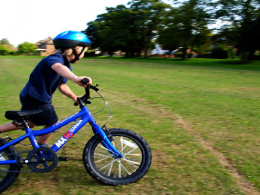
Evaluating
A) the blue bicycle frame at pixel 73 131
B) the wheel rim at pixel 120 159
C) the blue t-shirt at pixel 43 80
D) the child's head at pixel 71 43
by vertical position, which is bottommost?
the wheel rim at pixel 120 159

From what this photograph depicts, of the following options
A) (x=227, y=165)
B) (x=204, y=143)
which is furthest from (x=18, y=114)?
(x=204, y=143)

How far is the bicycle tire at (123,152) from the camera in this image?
9.47 feet

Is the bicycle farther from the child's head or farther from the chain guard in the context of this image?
the child's head

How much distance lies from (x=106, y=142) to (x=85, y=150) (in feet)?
0.83

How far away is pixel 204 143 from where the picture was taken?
4.23 metres

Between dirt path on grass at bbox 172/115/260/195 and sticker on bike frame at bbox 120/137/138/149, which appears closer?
dirt path on grass at bbox 172/115/260/195

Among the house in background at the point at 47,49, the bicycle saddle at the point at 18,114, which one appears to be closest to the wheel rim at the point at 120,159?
the bicycle saddle at the point at 18,114

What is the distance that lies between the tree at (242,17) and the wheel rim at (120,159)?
3227 cm

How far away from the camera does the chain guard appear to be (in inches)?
113

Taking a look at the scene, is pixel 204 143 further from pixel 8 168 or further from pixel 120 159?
pixel 8 168

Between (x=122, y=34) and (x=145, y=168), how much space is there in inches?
2073

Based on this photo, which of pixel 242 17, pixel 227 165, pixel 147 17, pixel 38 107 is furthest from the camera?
pixel 147 17

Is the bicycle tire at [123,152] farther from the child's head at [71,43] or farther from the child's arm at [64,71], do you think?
the child's head at [71,43]

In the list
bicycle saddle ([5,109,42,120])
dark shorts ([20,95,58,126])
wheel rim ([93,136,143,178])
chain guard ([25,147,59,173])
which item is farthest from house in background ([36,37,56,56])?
wheel rim ([93,136,143,178])
